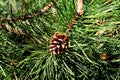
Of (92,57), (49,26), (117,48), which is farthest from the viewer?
(117,48)

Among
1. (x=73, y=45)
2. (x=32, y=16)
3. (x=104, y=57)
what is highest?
(x=32, y=16)

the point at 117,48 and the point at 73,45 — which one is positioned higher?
the point at 73,45

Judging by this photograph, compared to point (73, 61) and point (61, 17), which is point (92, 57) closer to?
point (73, 61)

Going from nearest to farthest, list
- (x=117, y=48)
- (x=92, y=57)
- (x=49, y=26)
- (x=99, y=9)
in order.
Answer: (x=99, y=9) → (x=49, y=26) → (x=92, y=57) → (x=117, y=48)

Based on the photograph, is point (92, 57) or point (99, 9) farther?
point (92, 57)

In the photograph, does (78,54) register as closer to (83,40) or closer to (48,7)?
(83,40)

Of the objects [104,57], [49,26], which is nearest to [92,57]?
[104,57]
